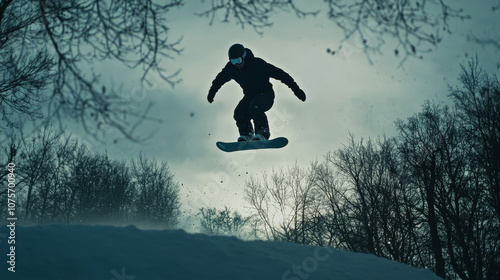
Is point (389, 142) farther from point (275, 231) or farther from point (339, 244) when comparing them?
point (275, 231)

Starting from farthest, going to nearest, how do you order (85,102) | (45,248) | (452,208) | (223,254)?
1. (452,208)
2. (223,254)
3. (45,248)
4. (85,102)

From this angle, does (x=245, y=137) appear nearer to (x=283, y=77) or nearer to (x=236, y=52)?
(x=283, y=77)

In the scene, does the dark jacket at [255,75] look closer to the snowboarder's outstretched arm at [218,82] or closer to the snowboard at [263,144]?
the snowboarder's outstretched arm at [218,82]

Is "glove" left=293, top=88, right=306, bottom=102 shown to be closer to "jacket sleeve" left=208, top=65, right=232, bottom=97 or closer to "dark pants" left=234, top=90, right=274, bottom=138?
"dark pants" left=234, top=90, right=274, bottom=138

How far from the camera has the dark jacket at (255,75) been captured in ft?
20.6

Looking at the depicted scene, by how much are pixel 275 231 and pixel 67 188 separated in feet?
50.4

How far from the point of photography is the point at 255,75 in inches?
250

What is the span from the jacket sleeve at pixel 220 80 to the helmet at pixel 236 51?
0.81 metres

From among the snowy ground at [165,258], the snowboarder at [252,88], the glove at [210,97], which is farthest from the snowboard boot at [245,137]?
the snowy ground at [165,258]

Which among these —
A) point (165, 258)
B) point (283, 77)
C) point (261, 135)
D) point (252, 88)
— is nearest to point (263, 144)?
point (261, 135)

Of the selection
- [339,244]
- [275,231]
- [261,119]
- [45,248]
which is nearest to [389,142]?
[339,244]

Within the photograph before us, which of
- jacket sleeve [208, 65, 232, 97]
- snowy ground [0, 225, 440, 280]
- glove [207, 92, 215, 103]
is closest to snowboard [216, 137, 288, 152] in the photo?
glove [207, 92, 215, 103]

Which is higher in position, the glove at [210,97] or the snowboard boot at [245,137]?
the glove at [210,97]

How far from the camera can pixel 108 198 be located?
3150 cm
